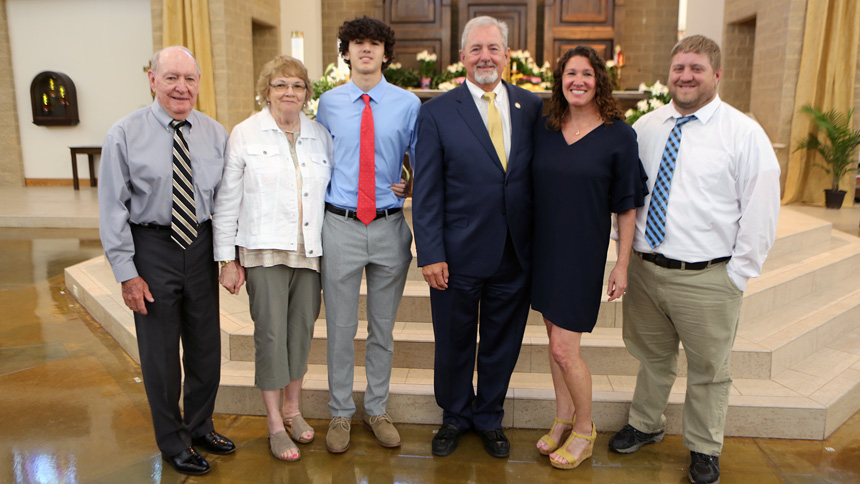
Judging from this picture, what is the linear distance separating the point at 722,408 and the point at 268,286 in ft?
5.94

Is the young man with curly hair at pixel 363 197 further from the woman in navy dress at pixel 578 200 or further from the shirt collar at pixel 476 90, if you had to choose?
the woman in navy dress at pixel 578 200

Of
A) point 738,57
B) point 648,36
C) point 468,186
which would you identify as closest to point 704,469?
point 468,186

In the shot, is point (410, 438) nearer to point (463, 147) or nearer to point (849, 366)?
point (463, 147)

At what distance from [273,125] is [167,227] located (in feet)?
1.79

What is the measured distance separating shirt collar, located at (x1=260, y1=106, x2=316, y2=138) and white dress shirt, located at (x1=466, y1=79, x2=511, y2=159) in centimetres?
64

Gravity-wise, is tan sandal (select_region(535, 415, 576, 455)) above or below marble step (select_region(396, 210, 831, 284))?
below

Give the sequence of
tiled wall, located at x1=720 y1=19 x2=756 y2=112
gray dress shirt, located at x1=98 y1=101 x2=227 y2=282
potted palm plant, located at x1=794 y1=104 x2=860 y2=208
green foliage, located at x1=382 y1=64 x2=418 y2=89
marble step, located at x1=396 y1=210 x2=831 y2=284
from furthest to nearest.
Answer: tiled wall, located at x1=720 y1=19 x2=756 y2=112 → potted palm plant, located at x1=794 y1=104 x2=860 y2=208 → green foliage, located at x1=382 y1=64 x2=418 y2=89 → marble step, located at x1=396 y1=210 x2=831 y2=284 → gray dress shirt, located at x1=98 y1=101 x2=227 y2=282

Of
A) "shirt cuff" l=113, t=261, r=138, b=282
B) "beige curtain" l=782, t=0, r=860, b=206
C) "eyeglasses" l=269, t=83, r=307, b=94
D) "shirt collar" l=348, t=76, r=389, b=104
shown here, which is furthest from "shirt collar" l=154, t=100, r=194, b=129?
"beige curtain" l=782, t=0, r=860, b=206

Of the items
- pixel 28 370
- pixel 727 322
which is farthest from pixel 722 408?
pixel 28 370

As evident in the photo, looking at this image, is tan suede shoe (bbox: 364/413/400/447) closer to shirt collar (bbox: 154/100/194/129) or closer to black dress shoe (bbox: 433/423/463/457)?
black dress shoe (bbox: 433/423/463/457)

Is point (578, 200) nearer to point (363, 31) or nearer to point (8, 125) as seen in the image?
point (363, 31)

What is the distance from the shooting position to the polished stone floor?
8.32 ft

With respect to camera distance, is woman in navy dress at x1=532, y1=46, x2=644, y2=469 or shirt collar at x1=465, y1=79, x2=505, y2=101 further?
shirt collar at x1=465, y1=79, x2=505, y2=101

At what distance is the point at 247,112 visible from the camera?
8977 millimetres
